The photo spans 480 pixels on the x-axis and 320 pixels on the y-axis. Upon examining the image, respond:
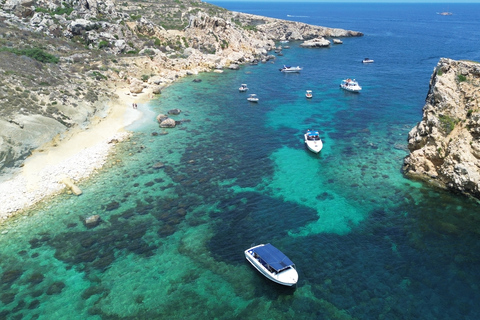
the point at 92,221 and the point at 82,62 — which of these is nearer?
the point at 92,221

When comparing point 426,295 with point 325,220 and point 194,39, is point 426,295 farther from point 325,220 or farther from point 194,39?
point 194,39

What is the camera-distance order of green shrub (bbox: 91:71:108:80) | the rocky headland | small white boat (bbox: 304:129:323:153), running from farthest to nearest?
green shrub (bbox: 91:71:108:80)
small white boat (bbox: 304:129:323:153)
the rocky headland

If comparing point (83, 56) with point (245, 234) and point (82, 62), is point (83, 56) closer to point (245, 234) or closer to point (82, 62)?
point (82, 62)

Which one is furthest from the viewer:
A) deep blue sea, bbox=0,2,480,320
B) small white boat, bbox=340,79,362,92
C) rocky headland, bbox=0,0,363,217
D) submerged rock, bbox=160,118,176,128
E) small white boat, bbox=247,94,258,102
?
small white boat, bbox=340,79,362,92

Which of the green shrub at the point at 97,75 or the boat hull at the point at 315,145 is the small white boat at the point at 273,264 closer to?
the boat hull at the point at 315,145

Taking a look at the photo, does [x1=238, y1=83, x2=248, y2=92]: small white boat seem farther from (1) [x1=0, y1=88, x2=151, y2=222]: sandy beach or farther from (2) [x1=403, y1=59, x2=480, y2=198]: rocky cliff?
(2) [x1=403, y1=59, x2=480, y2=198]: rocky cliff

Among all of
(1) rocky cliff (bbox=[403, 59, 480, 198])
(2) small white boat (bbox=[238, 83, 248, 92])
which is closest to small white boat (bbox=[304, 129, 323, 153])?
(1) rocky cliff (bbox=[403, 59, 480, 198])

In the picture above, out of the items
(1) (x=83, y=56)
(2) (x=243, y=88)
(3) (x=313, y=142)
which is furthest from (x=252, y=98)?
(1) (x=83, y=56)
